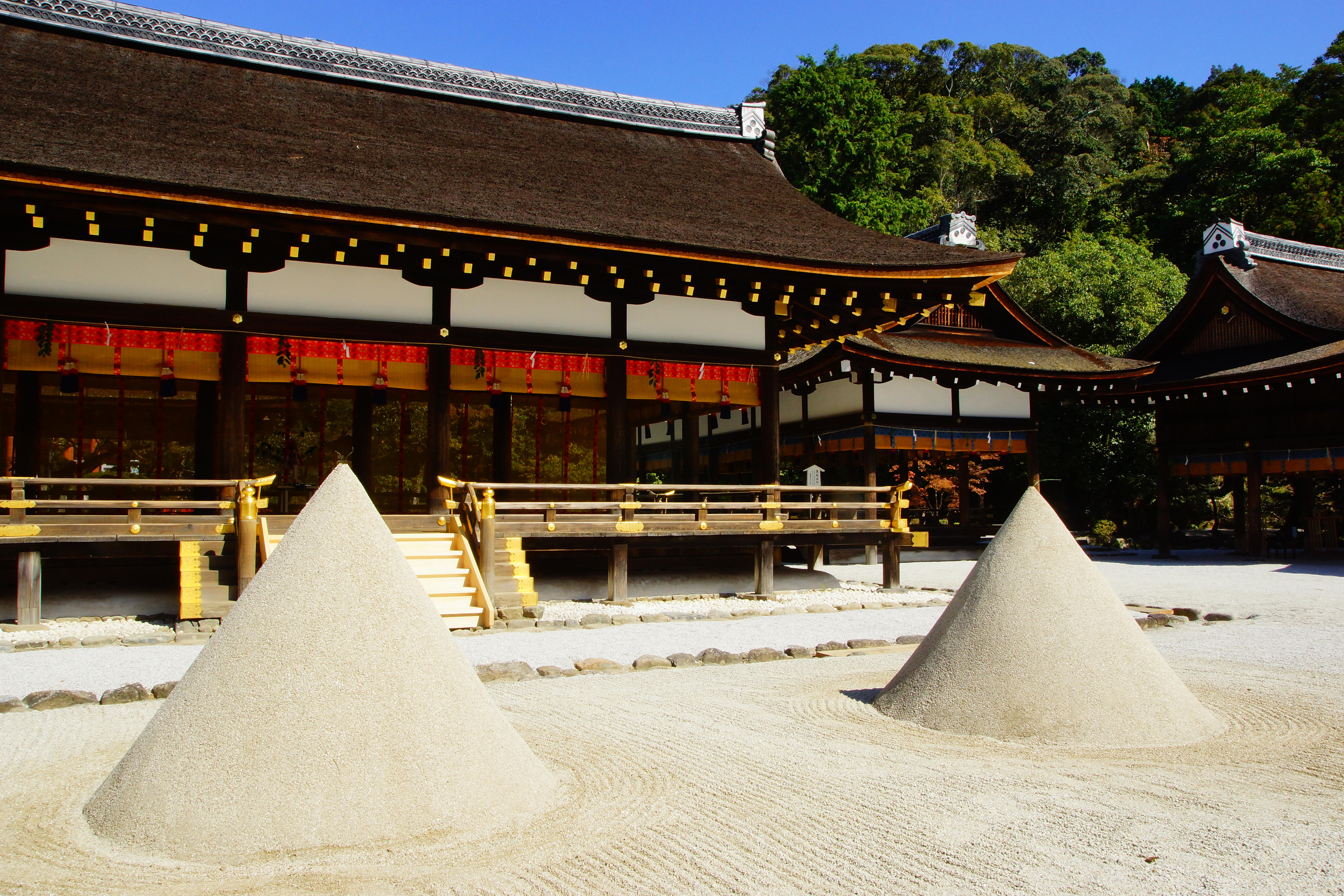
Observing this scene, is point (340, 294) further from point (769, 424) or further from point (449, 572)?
point (769, 424)

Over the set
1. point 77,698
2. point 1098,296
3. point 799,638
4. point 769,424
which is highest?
point 1098,296

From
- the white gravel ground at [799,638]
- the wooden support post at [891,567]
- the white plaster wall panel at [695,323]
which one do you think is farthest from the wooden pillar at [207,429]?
the wooden support post at [891,567]

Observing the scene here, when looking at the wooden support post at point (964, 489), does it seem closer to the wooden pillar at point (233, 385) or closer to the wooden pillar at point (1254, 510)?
the wooden pillar at point (1254, 510)

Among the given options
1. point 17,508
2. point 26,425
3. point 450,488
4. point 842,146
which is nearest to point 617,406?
point 450,488

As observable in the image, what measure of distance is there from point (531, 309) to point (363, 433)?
147 inches

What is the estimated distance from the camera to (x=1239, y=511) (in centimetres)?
2394

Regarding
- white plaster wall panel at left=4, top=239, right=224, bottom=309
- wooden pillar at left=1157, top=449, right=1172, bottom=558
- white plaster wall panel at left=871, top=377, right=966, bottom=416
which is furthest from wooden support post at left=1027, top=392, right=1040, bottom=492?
white plaster wall panel at left=4, top=239, right=224, bottom=309

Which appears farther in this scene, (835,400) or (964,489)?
(964,489)

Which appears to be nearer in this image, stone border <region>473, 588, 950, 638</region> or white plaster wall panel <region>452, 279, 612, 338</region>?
stone border <region>473, 588, 950, 638</region>

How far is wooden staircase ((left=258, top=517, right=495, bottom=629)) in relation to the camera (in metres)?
9.91

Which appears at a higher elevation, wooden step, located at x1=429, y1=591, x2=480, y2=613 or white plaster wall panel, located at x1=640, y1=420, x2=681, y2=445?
white plaster wall panel, located at x1=640, y1=420, x2=681, y2=445

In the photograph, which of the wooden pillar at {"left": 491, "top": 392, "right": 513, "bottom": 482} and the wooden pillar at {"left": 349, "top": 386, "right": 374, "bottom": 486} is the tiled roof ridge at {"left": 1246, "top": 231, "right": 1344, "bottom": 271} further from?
the wooden pillar at {"left": 349, "top": 386, "right": 374, "bottom": 486}

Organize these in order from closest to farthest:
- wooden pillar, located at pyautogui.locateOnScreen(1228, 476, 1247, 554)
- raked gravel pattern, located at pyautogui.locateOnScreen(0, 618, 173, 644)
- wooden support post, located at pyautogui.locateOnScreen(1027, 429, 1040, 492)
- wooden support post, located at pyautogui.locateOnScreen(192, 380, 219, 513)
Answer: raked gravel pattern, located at pyautogui.locateOnScreen(0, 618, 173, 644) → wooden support post, located at pyautogui.locateOnScreen(192, 380, 219, 513) → wooden support post, located at pyautogui.locateOnScreen(1027, 429, 1040, 492) → wooden pillar, located at pyautogui.locateOnScreen(1228, 476, 1247, 554)

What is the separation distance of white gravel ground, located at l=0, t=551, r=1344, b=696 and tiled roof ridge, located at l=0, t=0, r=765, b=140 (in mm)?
8949
